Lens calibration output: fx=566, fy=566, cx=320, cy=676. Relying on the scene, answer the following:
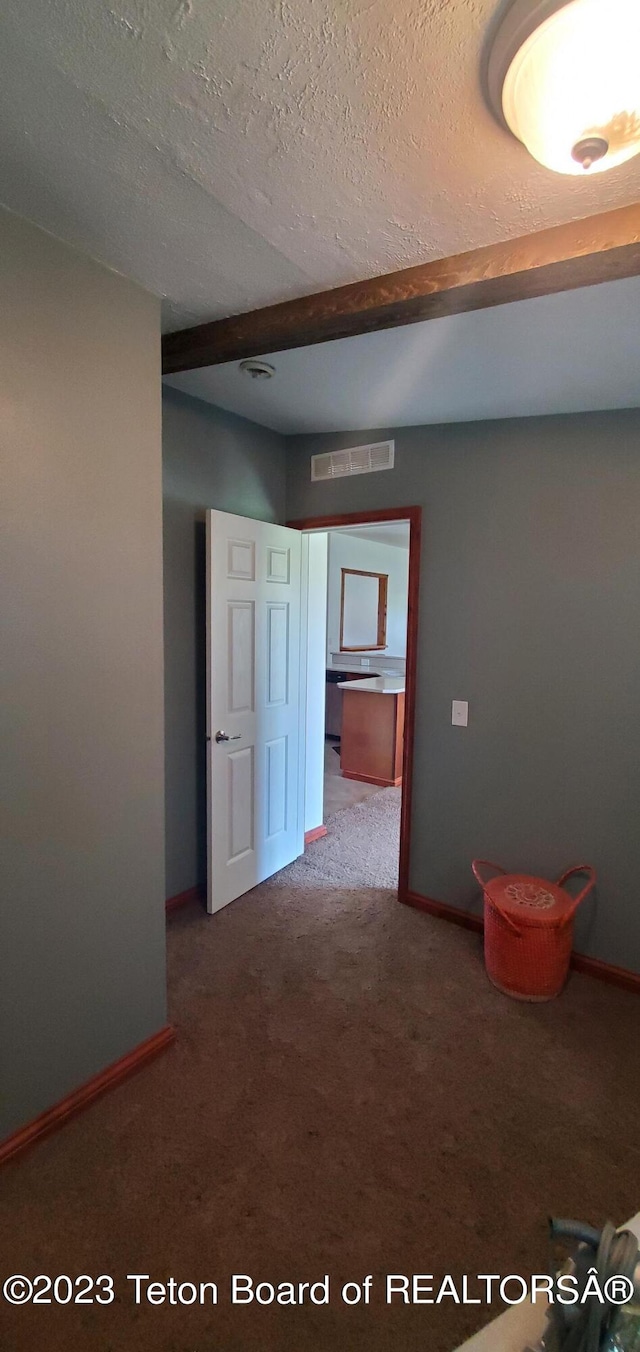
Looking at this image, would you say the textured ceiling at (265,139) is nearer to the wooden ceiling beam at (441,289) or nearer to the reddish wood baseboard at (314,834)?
the wooden ceiling beam at (441,289)

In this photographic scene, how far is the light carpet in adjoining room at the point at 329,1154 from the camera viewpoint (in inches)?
48.9

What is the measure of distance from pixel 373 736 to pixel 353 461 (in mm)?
2658

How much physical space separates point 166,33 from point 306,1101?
8.07ft

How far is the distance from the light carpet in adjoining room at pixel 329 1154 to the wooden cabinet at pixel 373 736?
97.2 inches

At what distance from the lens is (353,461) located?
2869 mm

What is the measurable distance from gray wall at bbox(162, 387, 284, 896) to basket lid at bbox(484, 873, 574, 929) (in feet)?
4.67

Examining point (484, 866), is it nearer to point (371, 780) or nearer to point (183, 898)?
point (183, 898)

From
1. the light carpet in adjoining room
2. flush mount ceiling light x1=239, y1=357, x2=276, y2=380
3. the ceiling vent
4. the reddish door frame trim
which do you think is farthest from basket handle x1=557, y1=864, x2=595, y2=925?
flush mount ceiling light x1=239, y1=357, x2=276, y2=380

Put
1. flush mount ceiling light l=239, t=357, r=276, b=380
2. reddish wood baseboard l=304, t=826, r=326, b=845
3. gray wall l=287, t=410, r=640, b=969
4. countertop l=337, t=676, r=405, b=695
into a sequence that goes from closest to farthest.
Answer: flush mount ceiling light l=239, t=357, r=276, b=380, gray wall l=287, t=410, r=640, b=969, reddish wood baseboard l=304, t=826, r=326, b=845, countertop l=337, t=676, r=405, b=695

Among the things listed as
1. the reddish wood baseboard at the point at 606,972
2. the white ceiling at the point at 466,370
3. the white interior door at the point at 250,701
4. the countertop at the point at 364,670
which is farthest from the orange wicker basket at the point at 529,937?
the countertop at the point at 364,670

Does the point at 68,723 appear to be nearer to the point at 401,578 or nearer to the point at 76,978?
the point at 76,978

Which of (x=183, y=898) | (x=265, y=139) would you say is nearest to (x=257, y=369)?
(x=265, y=139)

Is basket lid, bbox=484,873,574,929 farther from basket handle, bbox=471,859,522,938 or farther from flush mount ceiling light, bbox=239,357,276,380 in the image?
flush mount ceiling light, bbox=239,357,276,380

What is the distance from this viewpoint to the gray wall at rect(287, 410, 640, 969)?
7.39 ft
